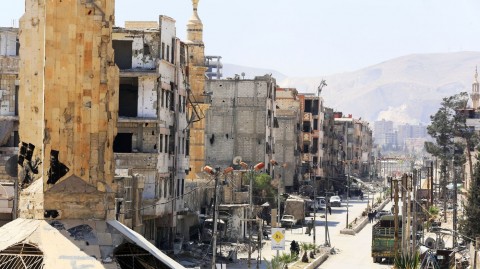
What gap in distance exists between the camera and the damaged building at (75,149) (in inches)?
551

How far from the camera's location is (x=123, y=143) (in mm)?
49438

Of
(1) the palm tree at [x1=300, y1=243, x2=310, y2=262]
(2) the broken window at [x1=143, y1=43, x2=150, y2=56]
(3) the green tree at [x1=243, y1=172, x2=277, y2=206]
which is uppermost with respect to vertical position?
(2) the broken window at [x1=143, y1=43, x2=150, y2=56]

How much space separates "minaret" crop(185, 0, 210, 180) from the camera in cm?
6012

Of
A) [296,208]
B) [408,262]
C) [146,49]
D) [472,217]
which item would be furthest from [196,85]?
[296,208]

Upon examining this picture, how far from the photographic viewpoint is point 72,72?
47.2 ft

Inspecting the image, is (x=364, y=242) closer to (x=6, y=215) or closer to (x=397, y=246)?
(x=397, y=246)

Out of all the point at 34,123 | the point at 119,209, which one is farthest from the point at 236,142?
the point at 34,123

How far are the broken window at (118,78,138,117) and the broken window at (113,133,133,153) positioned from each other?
910 mm

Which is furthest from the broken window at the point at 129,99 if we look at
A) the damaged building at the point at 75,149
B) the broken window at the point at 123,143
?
the damaged building at the point at 75,149

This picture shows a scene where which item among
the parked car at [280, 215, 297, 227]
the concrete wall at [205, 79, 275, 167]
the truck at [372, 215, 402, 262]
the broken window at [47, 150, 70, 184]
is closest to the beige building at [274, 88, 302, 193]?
the concrete wall at [205, 79, 275, 167]

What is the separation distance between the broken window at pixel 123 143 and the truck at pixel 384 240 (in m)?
15.8

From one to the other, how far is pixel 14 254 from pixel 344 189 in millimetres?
126886

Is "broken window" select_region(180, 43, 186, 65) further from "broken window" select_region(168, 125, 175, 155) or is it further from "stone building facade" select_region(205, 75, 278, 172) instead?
"stone building facade" select_region(205, 75, 278, 172)

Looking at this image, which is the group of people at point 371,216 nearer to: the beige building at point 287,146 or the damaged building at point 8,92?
the beige building at point 287,146
